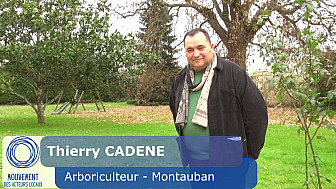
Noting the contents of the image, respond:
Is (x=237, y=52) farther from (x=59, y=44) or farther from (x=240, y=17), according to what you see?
(x=59, y=44)

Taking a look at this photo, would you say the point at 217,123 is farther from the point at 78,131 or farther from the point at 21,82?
the point at 21,82

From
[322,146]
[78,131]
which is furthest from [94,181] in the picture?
[78,131]

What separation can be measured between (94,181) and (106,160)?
1.94 meters

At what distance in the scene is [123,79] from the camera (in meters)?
15.5

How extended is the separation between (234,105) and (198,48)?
0.52 m

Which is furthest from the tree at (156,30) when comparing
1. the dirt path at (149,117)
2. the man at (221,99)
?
the man at (221,99)

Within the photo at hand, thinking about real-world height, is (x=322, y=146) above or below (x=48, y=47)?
below

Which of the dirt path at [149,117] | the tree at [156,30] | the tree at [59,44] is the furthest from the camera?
the dirt path at [149,117]

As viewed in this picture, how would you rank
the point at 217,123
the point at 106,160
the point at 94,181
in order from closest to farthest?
the point at 217,123, the point at 94,181, the point at 106,160

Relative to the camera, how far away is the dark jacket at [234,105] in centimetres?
299

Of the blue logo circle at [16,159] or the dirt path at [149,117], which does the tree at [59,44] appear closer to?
the dirt path at [149,117]

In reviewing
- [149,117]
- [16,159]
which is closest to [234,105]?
[16,159]

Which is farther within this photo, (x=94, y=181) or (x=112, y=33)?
(x=112, y=33)

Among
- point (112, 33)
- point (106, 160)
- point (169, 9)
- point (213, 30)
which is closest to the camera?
point (106, 160)
